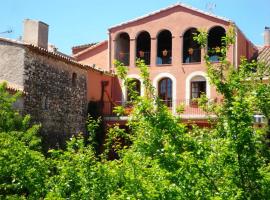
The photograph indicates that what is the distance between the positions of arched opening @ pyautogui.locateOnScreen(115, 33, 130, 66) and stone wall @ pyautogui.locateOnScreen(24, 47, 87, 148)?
416 centimetres

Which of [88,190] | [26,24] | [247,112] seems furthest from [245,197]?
[26,24]

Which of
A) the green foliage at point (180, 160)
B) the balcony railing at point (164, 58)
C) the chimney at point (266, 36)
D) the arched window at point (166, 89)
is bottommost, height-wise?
the green foliage at point (180, 160)

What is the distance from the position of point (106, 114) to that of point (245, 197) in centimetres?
2153

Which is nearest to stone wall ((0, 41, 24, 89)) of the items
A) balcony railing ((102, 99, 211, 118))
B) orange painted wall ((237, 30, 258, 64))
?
balcony railing ((102, 99, 211, 118))

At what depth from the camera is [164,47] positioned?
2933 cm

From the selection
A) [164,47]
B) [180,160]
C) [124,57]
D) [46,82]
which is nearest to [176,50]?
[164,47]

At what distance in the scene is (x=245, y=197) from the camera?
19.7 feet

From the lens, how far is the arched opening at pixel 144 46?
29172 millimetres

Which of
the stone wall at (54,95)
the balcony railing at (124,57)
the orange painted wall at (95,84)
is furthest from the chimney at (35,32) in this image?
the balcony railing at (124,57)

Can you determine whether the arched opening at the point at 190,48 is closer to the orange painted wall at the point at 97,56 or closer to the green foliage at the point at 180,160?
the orange painted wall at the point at 97,56

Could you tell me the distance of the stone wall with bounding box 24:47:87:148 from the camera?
21.1 metres

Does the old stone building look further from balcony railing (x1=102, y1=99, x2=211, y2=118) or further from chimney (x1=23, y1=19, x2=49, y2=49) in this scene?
balcony railing (x1=102, y1=99, x2=211, y2=118)

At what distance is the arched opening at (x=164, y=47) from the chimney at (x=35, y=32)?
24.1ft

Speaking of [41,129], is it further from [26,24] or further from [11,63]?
[26,24]
